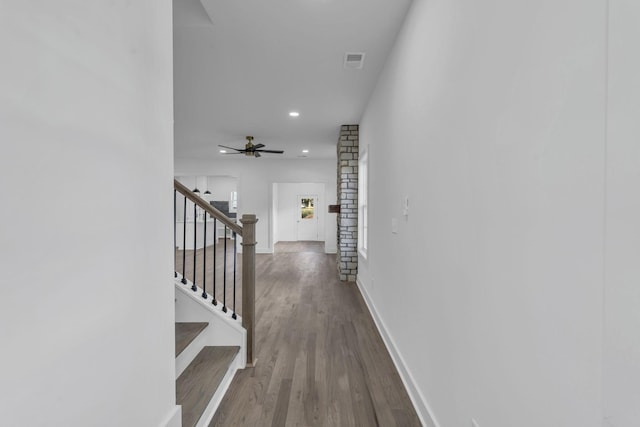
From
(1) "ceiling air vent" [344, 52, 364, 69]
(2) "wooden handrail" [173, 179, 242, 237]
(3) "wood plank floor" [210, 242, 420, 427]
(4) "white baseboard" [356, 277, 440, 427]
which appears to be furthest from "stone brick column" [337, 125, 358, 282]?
(2) "wooden handrail" [173, 179, 242, 237]

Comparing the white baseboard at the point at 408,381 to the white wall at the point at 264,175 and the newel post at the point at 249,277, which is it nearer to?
the newel post at the point at 249,277

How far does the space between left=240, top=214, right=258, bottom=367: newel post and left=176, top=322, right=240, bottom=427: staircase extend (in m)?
0.14

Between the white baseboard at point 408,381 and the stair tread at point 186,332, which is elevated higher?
the stair tread at point 186,332

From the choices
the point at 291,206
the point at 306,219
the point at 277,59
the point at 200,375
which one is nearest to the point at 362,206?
the point at 277,59

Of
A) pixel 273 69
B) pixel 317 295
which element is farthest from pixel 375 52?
pixel 317 295

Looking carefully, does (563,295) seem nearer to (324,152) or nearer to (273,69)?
(273,69)

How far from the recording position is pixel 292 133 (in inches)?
238

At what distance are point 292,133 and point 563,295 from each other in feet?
18.4

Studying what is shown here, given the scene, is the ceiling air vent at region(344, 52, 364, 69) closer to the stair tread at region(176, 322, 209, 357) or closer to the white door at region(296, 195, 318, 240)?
the stair tread at region(176, 322, 209, 357)

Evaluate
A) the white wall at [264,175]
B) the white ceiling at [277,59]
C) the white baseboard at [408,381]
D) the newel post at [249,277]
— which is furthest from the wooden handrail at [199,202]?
the white wall at [264,175]

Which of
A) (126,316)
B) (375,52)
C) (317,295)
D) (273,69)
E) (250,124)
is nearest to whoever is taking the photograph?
(126,316)

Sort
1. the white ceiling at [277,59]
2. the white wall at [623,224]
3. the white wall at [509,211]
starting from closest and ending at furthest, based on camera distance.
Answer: the white wall at [623,224]
the white wall at [509,211]
the white ceiling at [277,59]

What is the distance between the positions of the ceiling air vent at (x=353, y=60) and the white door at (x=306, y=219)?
9240 mm

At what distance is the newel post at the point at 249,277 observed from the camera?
2.48 meters
